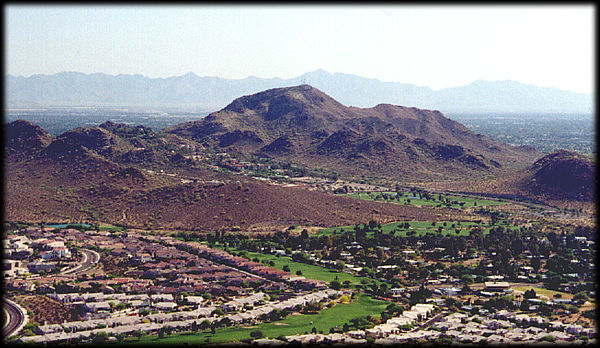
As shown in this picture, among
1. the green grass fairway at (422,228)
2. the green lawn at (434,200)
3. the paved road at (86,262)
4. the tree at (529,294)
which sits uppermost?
the green lawn at (434,200)

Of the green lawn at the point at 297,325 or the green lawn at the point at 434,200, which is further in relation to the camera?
the green lawn at the point at 434,200

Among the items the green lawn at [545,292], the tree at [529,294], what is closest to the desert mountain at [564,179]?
the green lawn at [545,292]

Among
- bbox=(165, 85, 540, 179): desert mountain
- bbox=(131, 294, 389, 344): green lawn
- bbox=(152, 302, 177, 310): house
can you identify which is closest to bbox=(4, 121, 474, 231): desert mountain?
bbox=(152, 302, 177, 310): house

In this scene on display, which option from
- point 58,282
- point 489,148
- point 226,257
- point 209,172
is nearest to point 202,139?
point 209,172

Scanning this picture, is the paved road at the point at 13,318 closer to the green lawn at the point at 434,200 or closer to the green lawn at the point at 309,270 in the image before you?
the green lawn at the point at 309,270

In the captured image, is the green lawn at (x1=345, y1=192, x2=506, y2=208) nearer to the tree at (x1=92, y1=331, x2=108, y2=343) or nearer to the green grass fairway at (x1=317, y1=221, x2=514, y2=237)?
the green grass fairway at (x1=317, y1=221, x2=514, y2=237)

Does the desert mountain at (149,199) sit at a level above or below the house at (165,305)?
above

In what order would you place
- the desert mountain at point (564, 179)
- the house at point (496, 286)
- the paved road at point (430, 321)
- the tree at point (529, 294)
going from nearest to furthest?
the paved road at point (430, 321)
the tree at point (529, 294)
the house at point (496, 286)
the desert mountain at point (564, 179)

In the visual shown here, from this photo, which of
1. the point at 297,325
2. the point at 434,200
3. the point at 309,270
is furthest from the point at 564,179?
the point at 297,325
